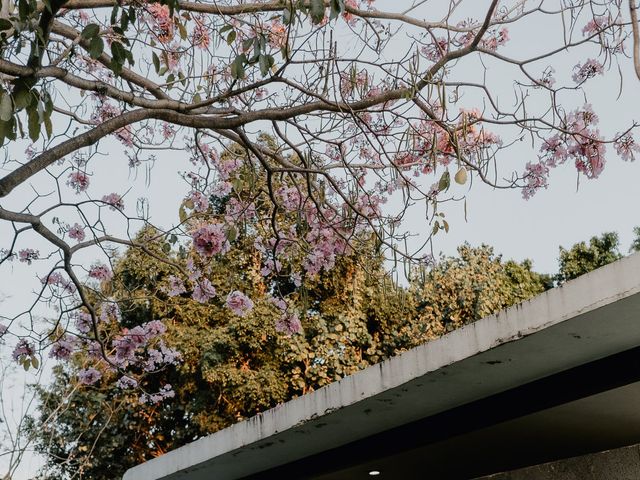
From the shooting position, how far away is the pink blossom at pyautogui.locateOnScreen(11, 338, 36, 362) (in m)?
4.68

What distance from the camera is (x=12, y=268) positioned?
4430mm

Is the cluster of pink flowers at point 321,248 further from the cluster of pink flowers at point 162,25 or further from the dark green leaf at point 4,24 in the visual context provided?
the dark green leaf at point 4,24

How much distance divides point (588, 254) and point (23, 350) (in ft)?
42.3

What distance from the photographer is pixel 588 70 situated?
4363mm

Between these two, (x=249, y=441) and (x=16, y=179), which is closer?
(x=16, y=179)

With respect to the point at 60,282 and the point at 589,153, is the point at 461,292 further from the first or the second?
the point at 589,153

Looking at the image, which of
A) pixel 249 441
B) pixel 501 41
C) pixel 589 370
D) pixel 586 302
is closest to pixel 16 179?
pixel 249 441

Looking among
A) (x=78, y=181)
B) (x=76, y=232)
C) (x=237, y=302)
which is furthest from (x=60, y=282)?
(x=237, y=302)

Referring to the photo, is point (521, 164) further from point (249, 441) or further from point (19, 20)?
point (19, 20)

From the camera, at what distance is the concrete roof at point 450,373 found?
279 centimetres

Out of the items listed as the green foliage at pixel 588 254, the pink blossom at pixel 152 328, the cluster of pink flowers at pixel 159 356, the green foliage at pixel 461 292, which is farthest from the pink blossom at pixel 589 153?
the green foliage at pixel 588 254

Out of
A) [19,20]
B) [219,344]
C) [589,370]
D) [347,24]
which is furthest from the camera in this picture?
[219,344]

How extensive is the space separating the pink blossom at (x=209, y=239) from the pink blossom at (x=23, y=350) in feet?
3.78

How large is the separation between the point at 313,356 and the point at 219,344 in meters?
1.37
